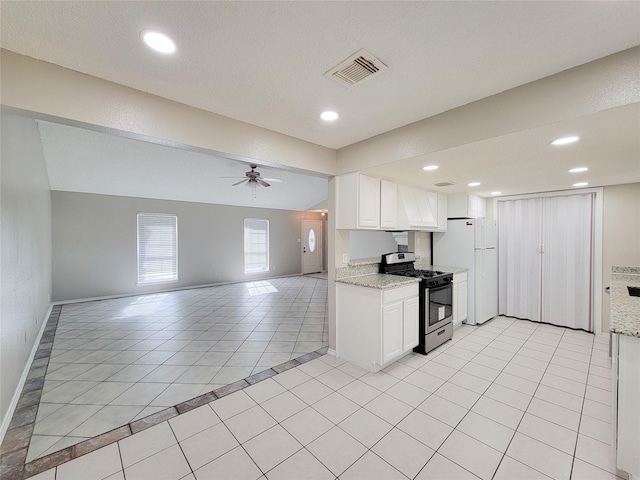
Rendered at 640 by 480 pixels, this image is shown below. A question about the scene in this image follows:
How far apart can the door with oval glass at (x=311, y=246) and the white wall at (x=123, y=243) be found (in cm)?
190

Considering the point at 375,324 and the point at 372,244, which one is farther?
the point at 372,244

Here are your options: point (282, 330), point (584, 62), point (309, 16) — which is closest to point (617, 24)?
point (584, 62)

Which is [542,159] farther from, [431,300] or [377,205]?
[431,300]

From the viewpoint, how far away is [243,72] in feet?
5.57

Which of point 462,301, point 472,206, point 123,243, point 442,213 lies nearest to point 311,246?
point 123,243

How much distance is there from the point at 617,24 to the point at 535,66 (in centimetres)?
35

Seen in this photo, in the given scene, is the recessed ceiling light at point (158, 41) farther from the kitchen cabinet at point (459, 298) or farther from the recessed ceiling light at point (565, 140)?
the kitchen cabinet at point (459, 298)

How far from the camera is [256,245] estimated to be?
337 inches

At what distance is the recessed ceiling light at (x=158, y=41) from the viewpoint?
137cm

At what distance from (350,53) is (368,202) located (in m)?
1.77

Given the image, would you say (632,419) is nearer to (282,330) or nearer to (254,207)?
(282,330)

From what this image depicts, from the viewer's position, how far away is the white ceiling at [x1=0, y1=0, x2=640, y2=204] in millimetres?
1237

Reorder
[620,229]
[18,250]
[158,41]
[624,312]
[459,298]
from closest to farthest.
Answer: [158,41] < [624,312] < [18,250] < [620,229] < [459,298]

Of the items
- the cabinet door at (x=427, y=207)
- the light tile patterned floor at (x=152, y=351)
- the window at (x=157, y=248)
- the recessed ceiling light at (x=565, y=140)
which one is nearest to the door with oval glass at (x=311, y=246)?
the light tile patterned floor at (x=152, y=351)
